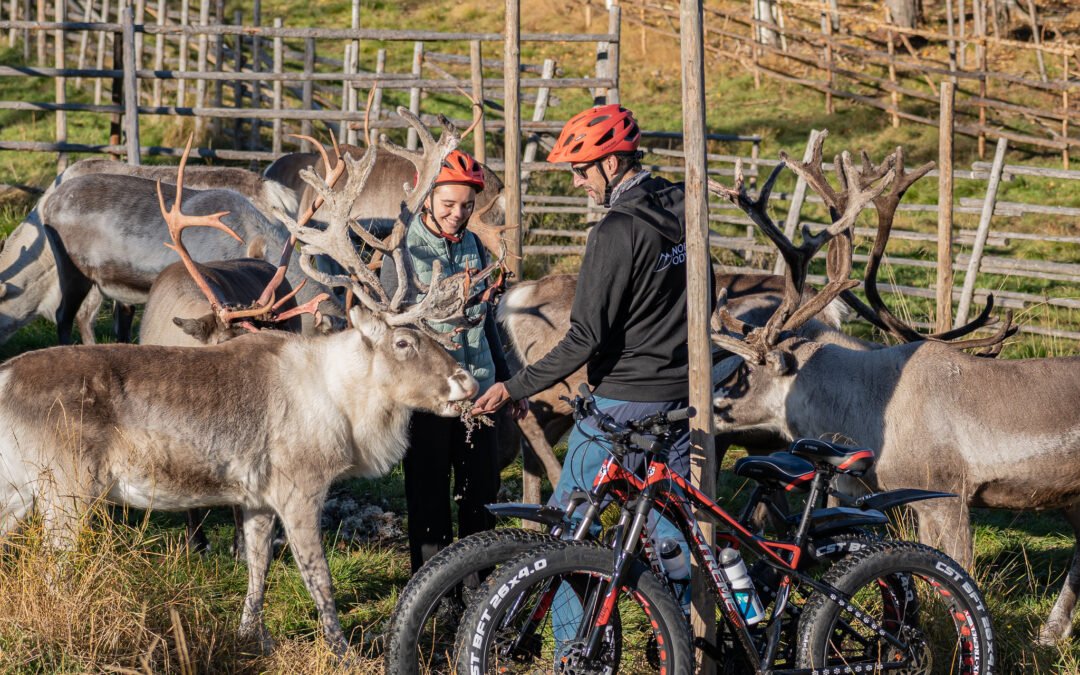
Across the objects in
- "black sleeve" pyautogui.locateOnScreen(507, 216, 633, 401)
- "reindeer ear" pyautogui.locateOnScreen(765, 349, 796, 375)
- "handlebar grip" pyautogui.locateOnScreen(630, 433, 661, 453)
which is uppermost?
"black sleeve" pyautogui.locateOnScreen(507, 216, 633, 401)

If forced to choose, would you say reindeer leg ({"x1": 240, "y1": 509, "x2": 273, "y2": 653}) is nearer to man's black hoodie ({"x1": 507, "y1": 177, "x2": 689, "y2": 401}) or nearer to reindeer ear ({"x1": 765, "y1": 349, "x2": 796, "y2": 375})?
man's black hoodie ({"x1": 507, "y1": 177, "x2": 689, "y2": 401})

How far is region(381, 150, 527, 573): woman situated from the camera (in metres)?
5.12

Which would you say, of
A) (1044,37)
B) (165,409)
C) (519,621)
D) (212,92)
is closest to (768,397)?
(519,621)

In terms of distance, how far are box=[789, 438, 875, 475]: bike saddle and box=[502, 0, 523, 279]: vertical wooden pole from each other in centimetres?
354

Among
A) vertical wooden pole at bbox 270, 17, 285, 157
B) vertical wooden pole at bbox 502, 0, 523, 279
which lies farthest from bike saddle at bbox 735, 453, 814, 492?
vertical wooden pole at bbox 270, 17, 285, 157

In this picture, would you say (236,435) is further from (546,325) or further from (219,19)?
(219,19)

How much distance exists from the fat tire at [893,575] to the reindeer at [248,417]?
1.68 m

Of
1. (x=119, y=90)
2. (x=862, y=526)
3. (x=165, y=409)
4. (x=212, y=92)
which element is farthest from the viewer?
(x=212, y=92)

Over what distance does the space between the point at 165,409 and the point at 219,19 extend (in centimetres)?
1432

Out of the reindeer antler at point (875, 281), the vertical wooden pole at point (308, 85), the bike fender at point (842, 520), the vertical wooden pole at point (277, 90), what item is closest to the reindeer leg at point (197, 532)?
the bike fender at point (842, 520)

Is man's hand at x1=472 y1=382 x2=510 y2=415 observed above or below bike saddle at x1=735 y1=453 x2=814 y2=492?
above

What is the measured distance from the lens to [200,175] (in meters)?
10.3

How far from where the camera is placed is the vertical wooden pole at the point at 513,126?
7.52m

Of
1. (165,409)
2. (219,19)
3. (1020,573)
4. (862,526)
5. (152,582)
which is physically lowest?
(1020,573)
